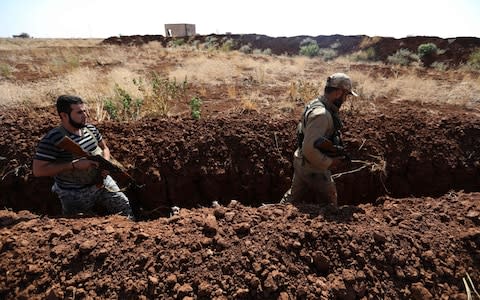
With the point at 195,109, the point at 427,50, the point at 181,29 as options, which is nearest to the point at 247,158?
the point at 195,109

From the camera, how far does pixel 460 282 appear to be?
8.09 feet

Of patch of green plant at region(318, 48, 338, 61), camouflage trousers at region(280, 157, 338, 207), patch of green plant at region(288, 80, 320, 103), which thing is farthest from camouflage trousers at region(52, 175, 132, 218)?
patch of green plant at region(318, 48, 338, 61)

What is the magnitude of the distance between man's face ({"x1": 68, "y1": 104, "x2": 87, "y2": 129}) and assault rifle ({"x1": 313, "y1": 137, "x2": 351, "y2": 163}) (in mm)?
2186

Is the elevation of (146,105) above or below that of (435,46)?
below

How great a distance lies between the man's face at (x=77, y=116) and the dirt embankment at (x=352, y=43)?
58.1 feet

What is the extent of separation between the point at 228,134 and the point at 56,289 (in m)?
3.27

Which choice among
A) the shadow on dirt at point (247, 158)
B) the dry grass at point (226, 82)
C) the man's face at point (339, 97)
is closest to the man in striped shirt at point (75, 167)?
the shadow on dirt at point (247, 158)

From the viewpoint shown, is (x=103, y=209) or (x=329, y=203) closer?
(x=329, y=203)

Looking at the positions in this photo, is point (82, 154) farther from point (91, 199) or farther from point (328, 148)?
point (328, 148)

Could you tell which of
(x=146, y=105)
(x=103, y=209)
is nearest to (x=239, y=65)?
(x=146, y=105)

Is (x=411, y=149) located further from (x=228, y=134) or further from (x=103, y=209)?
(x=103, y=209)

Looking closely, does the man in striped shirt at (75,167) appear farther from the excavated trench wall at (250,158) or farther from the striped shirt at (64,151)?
the excavated trench wall at (250,158)

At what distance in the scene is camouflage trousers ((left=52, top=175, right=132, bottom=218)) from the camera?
10.6 feet

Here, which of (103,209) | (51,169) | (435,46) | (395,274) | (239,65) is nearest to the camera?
(395,274)
